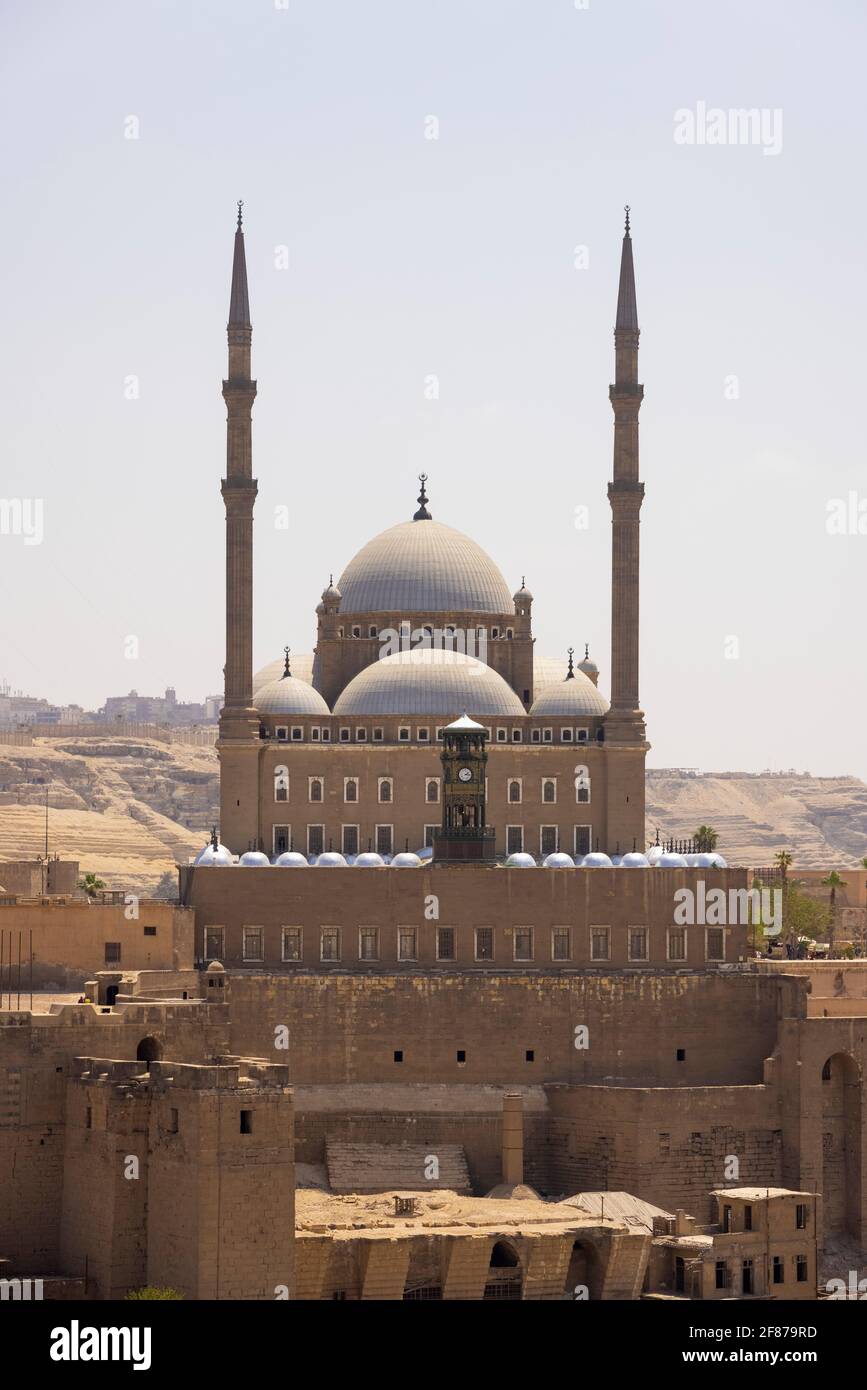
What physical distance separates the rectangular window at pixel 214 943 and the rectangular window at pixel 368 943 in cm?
343

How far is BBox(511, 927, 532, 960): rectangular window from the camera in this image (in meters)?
80.5

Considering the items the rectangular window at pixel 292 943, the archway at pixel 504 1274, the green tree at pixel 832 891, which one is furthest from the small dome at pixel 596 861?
the green tree at pixel 832 891

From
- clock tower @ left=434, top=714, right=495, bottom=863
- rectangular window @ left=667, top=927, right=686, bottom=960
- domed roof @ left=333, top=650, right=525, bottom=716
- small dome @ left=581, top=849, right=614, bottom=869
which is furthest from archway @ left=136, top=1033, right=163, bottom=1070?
domed roof @ left=333, top=650, right=525, bottom=716

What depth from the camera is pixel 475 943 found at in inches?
3159

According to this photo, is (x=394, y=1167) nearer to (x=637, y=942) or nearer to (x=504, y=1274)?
(x=504, y=1274)

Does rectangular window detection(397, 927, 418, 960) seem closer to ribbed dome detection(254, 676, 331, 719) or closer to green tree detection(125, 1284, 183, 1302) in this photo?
ribbed dome detection(254, 676, 331, 719)

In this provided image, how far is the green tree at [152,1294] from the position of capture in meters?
59.9

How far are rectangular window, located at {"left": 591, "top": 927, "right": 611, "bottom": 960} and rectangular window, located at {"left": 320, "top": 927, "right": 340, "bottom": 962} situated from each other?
21.4ft

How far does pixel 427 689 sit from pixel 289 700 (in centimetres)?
392

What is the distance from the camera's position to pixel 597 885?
81188mm

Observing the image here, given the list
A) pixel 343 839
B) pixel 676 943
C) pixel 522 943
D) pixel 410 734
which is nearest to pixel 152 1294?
pixel 522 943

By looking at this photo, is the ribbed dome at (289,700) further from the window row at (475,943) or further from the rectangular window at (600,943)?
the rectangular window at (600,943)
